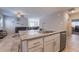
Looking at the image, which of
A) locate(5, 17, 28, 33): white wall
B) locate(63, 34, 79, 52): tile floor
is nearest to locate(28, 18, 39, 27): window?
locate(5, 17, 28, 33): white wall

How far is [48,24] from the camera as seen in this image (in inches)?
60.7

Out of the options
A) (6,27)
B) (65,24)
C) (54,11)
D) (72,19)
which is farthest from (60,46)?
(6,27)

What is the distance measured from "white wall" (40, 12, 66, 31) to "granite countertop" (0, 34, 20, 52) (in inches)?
19.5

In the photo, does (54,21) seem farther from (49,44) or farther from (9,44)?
(9,44)

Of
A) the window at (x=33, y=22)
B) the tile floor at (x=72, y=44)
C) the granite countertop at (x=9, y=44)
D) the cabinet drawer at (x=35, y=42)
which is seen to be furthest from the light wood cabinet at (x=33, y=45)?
the tile floor at (x=72, y=44)

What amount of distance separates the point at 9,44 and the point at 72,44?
1.01 m

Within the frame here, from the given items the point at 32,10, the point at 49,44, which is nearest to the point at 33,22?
the point at 32,10

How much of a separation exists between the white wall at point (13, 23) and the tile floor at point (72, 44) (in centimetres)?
77

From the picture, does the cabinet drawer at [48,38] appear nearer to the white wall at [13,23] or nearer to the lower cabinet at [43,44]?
the lower cabinet at [43,44]

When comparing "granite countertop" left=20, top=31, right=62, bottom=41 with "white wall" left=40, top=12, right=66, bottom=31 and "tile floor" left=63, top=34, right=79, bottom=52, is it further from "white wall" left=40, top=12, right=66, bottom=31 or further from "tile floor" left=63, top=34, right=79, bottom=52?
"tile floor" left=63, top=34, right=79, bottom=52

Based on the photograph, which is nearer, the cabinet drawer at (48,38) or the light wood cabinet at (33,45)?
the light wood cabinet at (33,45)

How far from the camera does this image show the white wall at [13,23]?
57.5 inches
